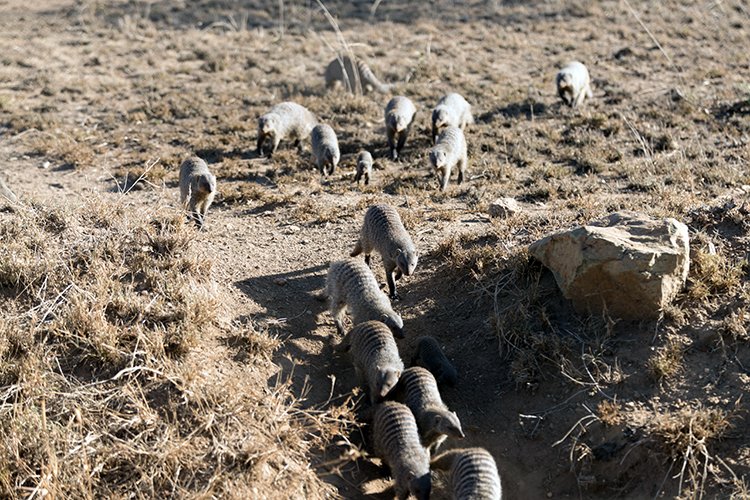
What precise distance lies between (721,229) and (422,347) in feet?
9.62

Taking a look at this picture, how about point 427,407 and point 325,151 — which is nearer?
point 427,407

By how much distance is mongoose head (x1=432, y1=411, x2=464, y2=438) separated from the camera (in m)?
5.42

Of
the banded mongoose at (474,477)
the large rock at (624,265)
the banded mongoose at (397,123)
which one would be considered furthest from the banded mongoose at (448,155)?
the banded mongoose at (474,477)

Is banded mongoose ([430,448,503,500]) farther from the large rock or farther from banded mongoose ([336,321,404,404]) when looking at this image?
the large rock

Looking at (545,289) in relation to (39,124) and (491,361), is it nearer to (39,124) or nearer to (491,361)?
(491,361)

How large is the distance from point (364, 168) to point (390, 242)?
2.81m

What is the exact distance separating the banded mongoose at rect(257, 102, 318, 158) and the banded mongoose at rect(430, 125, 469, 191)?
225 cm

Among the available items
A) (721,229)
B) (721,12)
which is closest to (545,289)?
(721,229)

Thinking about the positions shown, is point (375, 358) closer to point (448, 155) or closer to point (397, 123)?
point (448, 155)

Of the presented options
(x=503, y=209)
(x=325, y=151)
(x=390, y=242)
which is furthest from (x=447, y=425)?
(x=325, y=151)

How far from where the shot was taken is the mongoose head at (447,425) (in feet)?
17.8

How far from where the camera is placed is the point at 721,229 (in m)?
6.88

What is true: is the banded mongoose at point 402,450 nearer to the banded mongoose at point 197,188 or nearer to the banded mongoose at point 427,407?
the banded mongoose at point 427,407

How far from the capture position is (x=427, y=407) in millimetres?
5715
